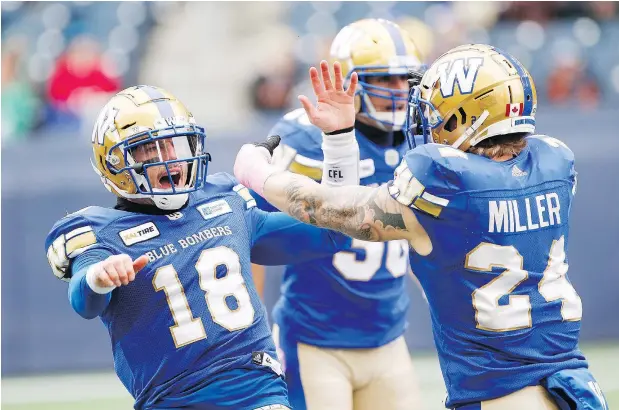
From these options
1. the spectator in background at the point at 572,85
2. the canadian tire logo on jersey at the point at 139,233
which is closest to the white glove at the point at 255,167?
the canadian tire logo on jersey at the point at 139,233

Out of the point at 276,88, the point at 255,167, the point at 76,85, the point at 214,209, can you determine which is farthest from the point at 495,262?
the point at 76,85

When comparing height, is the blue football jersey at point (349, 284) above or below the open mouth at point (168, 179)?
below

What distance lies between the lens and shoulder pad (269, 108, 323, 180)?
4684mm

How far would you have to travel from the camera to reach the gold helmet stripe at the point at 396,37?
473 cm

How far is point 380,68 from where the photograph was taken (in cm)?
467

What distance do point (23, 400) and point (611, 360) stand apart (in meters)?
4.24

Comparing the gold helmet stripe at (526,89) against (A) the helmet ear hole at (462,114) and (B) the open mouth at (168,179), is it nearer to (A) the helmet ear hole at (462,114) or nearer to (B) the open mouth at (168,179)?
(A) the helmet ear hole at (462,114)

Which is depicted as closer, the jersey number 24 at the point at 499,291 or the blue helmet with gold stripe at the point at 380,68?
the jersey number 24 at the point at 499,291

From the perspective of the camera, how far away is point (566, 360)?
321 centimetres

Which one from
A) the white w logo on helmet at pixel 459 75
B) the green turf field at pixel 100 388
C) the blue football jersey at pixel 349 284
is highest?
the white w logo on helmet at pixel 459 75

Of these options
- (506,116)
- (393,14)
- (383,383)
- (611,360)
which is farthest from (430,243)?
(393,14)

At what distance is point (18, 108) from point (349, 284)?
543cm

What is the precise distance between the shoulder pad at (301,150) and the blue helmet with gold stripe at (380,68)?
0.78 ft

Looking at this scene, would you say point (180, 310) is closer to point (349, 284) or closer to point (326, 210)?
point (326, 210)
